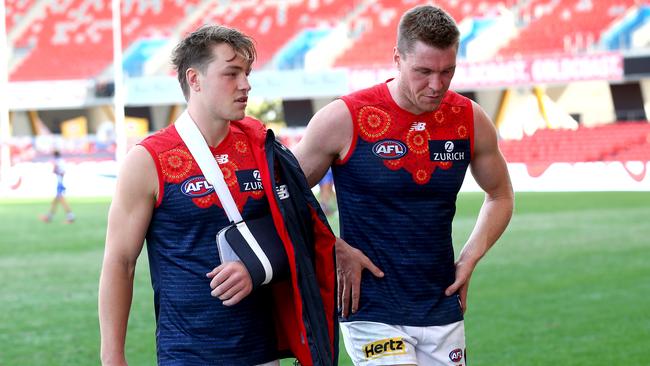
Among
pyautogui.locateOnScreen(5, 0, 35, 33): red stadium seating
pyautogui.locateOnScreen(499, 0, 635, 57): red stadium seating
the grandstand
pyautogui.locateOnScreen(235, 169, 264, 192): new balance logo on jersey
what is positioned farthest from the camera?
pyautogui.locateOnScreen(5, 0, 35, 33): red stadium seating

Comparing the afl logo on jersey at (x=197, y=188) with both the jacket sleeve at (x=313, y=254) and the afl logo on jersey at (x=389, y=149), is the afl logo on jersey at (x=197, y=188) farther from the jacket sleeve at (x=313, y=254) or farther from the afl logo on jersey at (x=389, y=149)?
the afl logo on jersey at (x=389, y=149)

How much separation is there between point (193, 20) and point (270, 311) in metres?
46.8

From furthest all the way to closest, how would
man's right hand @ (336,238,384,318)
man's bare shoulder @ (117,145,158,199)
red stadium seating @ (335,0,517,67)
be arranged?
red stadium seating @ (335,0,517,67) → man's right hand @ (336,238,384,318) → man's bare shoulder @ (117,145,158,199)

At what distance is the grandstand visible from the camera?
36.1 m

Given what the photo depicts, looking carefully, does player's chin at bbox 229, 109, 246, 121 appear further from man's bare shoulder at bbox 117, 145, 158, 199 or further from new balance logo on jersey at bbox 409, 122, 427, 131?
new balance logo on jersey at bbox 409, 122, 427, 131

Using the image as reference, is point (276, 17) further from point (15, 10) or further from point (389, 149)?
point (389, 149)

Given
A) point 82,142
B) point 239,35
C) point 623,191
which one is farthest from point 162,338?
point 82,142

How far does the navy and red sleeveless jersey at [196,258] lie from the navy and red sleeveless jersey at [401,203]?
73 cm

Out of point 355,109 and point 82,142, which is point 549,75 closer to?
point 82,142

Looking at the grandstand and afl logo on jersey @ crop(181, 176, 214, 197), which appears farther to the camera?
the grandstand

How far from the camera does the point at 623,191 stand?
96.2 ft

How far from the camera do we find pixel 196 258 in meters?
3.71

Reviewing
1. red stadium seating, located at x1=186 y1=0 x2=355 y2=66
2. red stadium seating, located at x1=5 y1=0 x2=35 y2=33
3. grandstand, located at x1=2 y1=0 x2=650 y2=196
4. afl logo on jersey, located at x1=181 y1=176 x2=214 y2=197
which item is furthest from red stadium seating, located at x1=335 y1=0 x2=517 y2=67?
afl logo on jersey, located at x1=181 y1=176 x2=214 y2=197

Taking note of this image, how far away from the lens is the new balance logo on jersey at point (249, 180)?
3.76 metres
